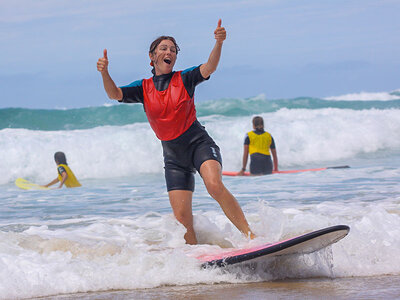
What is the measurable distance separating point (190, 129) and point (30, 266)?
152 centimetres

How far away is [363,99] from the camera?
33.6m

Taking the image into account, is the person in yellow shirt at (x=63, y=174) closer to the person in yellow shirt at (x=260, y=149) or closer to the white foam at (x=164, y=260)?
the person in yellow shirt at (x=260, y=149)

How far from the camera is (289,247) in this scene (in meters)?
3.86

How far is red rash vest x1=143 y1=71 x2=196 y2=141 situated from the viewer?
447 centimetres

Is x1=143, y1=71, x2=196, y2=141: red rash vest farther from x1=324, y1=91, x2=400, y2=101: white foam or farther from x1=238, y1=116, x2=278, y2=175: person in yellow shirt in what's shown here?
x1=324, y1=91, x2=400, y2=101: white foam

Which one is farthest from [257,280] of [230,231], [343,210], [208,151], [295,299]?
[343,210]

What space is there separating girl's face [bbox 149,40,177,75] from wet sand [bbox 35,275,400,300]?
65.1 inches

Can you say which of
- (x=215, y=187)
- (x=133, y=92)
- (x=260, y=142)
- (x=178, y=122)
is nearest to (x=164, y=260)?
(x=215, y=187)

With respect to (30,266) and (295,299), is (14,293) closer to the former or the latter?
(30,266)

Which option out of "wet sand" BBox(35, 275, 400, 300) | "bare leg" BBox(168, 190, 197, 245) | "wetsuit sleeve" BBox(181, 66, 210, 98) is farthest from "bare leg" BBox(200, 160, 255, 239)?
"wet sand" BBox(35, 275, 400, 300)

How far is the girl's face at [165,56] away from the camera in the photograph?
4.52 m

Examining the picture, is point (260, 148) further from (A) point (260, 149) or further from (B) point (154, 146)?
(B) point (154, 146)

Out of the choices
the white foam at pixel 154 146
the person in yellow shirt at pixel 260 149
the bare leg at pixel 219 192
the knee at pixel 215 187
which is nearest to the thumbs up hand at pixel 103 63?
the bare leg at pixel 219 192

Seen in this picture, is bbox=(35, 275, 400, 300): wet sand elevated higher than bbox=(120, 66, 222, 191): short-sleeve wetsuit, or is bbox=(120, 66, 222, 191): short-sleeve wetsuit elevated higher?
bbox=(120, 66, 222, 191): short-sleeve wetsuit
